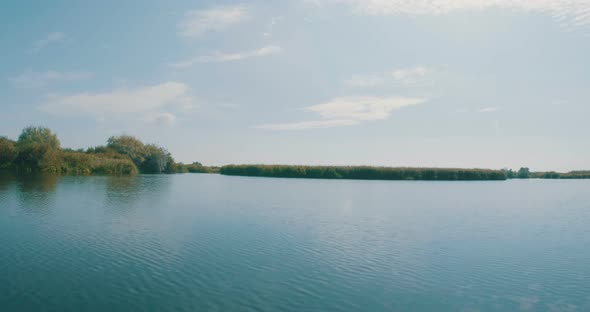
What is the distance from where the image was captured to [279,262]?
11570mm

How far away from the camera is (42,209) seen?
20.4m

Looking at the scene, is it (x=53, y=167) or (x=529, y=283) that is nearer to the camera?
(x=529, y=283)

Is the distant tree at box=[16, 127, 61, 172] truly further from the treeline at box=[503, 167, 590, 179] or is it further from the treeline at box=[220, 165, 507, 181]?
the treeline at box=[503, 167, 590, 179]

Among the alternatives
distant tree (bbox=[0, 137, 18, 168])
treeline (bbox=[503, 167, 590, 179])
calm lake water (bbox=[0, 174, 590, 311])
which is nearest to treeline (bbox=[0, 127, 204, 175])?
distant tree (bbox=[0, 137, 18, 168])

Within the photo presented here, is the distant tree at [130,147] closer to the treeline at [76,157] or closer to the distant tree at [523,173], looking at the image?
the treeline at [76,157]

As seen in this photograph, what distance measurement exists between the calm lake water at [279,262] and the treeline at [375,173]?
5543 cm

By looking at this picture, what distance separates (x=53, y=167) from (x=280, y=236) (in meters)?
71.9

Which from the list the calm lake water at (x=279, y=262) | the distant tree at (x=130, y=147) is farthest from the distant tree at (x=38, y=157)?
the calm lake water at (x=279, y=262)

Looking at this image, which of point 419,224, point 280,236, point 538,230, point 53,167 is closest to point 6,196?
point 280,236

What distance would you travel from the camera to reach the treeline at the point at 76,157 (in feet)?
230

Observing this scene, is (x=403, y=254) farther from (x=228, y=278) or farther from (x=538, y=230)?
(x=538, y=230)

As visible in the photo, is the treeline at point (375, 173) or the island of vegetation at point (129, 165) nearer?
the island of vegetation at point (129, 165)

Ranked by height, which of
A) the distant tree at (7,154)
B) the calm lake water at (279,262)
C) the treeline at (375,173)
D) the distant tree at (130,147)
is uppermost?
the distant tree at (130,147)

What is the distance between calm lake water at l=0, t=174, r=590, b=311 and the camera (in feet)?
27.5
